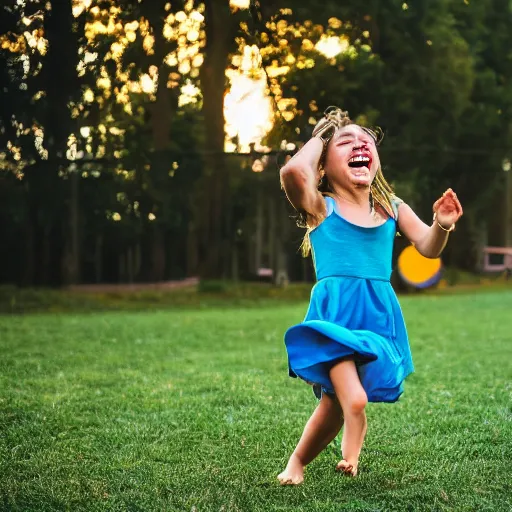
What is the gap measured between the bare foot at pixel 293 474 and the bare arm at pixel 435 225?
3.13 feet

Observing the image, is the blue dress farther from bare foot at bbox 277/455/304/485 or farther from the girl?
bare foot at bbox 277/455/304/485

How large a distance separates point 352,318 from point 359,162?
61 centimetres

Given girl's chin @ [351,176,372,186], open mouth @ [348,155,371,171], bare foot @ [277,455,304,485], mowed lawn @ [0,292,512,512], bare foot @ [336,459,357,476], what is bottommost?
mowed lawn @ [0,292,512,512]

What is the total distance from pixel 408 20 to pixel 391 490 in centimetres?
1433

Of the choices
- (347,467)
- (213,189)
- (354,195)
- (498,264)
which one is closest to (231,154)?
(213,189)

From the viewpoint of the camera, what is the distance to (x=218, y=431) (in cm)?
445

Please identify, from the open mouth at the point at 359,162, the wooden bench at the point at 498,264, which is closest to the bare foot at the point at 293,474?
the open mouth at the point at 359,162

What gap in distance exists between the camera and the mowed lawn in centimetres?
321

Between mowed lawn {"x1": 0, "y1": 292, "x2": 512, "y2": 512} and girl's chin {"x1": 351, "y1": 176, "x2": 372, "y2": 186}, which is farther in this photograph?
girl's chin {"x1": 351, "y1": 176, "x2": 372, "y2": 186}

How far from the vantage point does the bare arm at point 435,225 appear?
328 centimetres

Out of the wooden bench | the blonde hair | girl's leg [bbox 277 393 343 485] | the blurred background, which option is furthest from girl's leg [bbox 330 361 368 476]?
the wooden bench

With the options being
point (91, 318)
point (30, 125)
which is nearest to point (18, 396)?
point (91, 318)

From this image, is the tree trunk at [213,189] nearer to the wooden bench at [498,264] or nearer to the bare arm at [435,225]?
the wooden bench at [498,264]

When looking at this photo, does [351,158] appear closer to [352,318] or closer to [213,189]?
[352,318]
